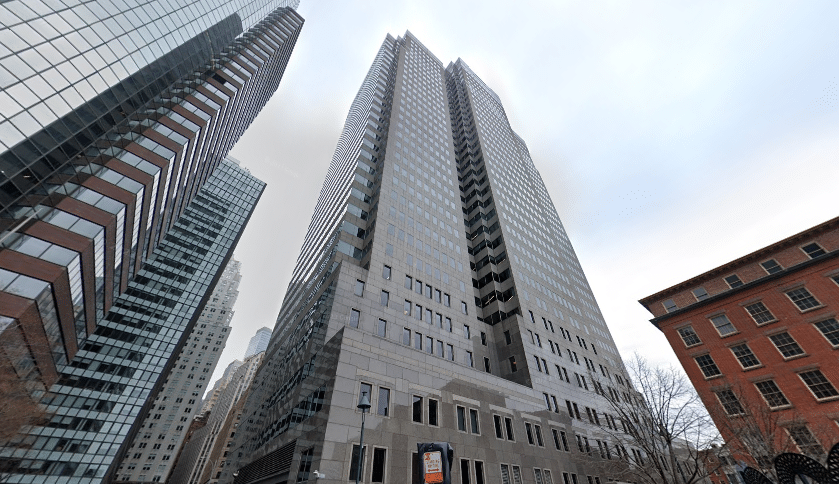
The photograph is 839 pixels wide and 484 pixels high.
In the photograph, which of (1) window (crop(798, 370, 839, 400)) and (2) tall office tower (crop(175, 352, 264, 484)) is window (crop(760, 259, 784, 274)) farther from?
(2) tall office tower (crop(175, 352, 264, 484))

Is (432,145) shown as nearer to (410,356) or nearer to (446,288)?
(446,288)

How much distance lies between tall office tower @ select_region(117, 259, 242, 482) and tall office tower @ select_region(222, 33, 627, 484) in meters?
67.4

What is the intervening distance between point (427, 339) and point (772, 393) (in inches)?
1337

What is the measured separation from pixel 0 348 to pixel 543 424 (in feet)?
146

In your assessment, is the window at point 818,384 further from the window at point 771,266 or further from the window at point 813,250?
the window at point 813,250

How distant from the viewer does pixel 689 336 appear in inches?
1623

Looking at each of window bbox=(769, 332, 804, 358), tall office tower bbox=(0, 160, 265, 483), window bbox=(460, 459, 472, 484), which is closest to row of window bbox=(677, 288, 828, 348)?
window bbox=(769, 332, 804, 358)

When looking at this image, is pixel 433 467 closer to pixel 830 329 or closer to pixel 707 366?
pixel 707 366

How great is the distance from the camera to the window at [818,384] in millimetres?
29609

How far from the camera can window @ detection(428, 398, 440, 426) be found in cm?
2745

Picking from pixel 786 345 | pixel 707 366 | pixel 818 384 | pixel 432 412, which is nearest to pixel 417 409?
pixel 432 412

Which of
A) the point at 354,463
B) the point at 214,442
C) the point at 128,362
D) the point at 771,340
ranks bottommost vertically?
the point at 354,463

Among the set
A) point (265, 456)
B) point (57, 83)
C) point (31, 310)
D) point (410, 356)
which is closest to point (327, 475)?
point (410, 356)

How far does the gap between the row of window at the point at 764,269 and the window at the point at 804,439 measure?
51.4 ft
